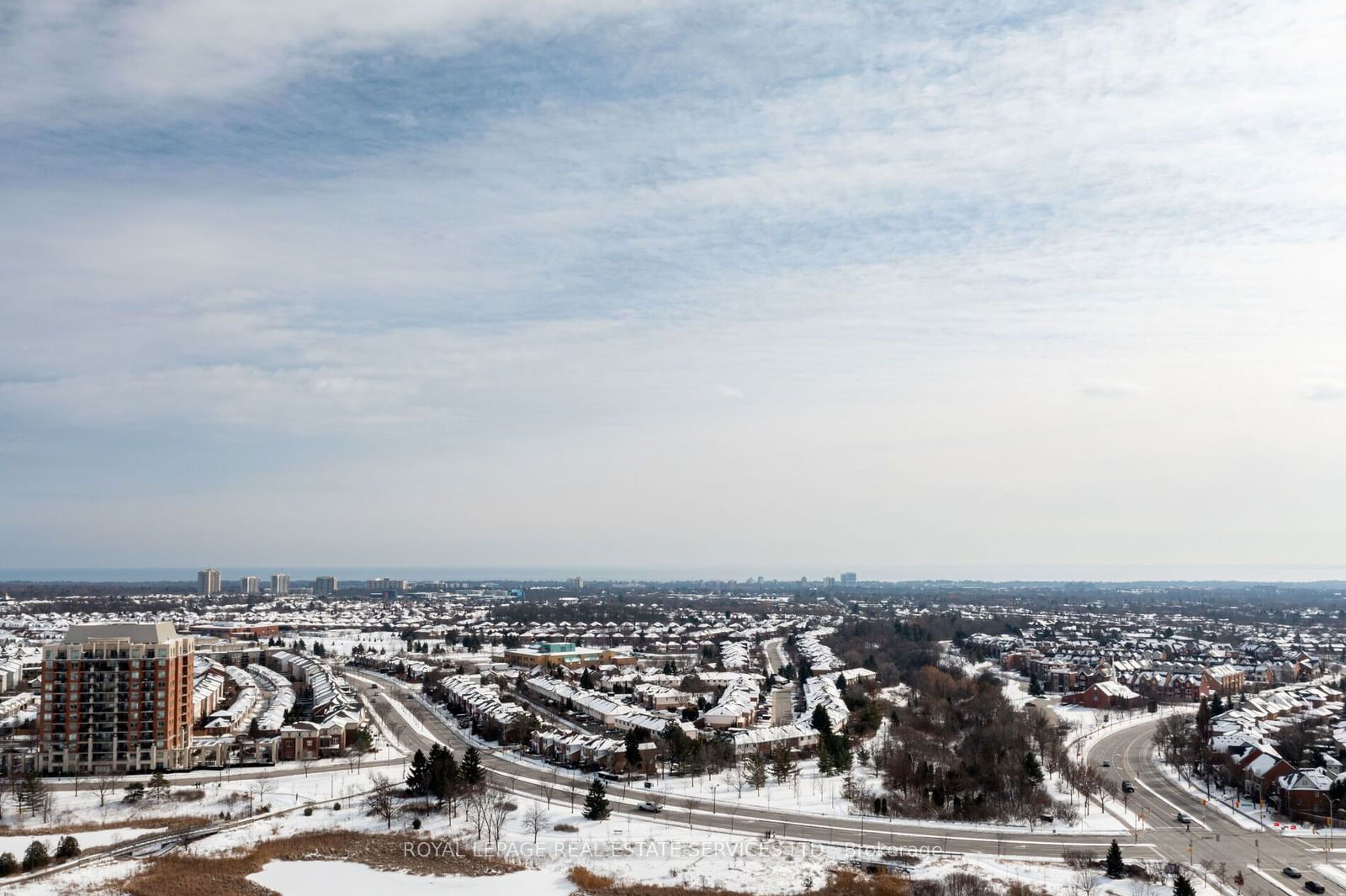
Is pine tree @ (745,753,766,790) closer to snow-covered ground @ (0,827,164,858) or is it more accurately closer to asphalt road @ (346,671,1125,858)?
asphalt road @ (346,671,1125,858)

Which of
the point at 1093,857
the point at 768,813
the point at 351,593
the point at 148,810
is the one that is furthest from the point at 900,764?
the point at 351,593

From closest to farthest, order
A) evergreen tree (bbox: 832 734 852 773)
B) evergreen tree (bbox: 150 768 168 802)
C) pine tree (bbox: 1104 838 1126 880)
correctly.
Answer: pine tree (bbox: 1104 838 1126 880), evergreen tree (bbox: 150 768 168 802), evergreen tree (bbox: 832 734 852 773)

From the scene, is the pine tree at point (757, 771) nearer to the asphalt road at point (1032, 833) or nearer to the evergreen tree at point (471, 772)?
the asphalt road at point (1032, 833)

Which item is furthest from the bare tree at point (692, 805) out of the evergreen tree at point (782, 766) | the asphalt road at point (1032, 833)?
the evergreen tree at point (782, 766)

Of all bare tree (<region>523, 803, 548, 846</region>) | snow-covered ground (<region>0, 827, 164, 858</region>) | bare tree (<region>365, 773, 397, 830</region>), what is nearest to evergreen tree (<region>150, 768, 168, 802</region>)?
snow-covered ground (<region>0, 827, 164, 858</region>)

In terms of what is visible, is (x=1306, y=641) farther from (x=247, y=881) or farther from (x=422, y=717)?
(x=247, y=881)

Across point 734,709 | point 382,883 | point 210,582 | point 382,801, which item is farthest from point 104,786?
point 210,582
